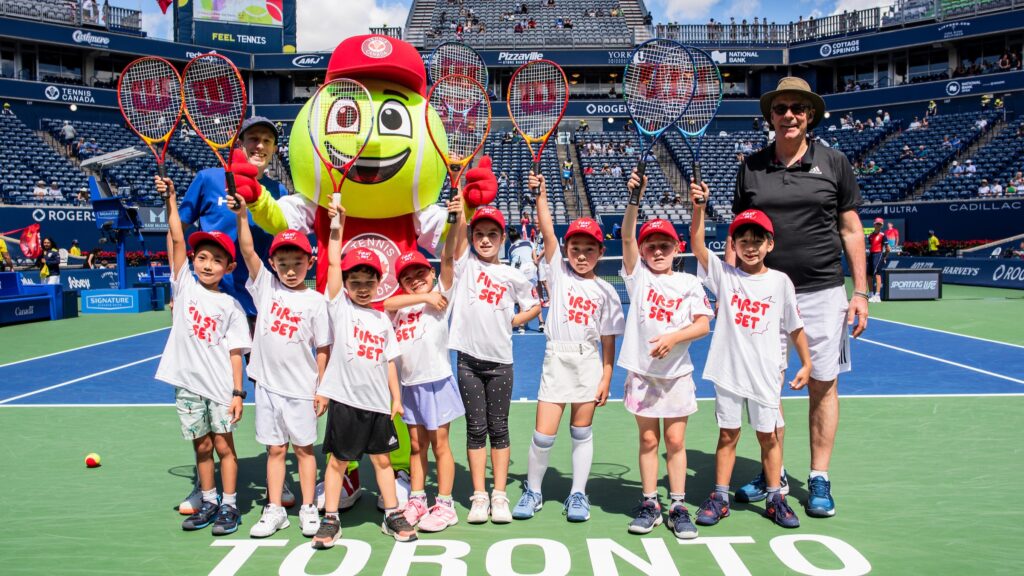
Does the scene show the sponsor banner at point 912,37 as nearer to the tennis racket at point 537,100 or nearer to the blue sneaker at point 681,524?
the tennis racket at point 537,100

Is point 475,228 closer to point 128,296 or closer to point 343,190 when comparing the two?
point 343,190

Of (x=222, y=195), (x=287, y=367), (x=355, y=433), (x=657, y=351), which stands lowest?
(x=355, y=433)

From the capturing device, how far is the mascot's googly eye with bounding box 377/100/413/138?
5426 millimetres

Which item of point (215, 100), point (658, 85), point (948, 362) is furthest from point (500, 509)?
point (948, 362)

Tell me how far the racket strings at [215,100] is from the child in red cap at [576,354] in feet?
8.25

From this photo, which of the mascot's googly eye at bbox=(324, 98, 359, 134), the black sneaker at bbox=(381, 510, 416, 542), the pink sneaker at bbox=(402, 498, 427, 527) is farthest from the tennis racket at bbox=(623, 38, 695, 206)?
the black sneaker at bbox=(381, 510, 416, 542)

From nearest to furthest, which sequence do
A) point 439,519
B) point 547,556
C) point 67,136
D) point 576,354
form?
point 547,556 < point 439,519 < point 576,354 < point 67,136

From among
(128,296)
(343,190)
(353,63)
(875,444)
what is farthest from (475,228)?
(128,296)

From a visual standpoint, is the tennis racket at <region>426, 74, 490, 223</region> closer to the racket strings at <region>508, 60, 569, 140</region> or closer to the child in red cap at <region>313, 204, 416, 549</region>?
the racket strings at <region>508, 60, 569, 140</region>

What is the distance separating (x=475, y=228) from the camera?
5.04 m

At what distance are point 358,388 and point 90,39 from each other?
40.5 m

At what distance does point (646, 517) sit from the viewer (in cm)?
451

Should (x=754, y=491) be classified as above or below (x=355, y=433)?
below

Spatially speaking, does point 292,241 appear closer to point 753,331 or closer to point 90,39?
point 753,331
